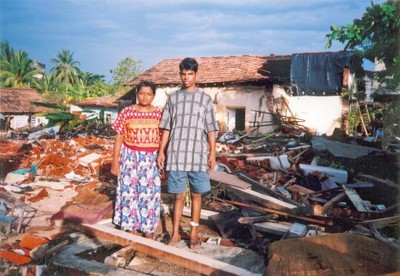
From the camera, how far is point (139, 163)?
12.0 feet

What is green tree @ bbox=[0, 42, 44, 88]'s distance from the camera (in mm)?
36062

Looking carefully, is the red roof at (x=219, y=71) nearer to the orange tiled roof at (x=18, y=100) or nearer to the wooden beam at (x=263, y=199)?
the wooden beam at (x=263, y=199)

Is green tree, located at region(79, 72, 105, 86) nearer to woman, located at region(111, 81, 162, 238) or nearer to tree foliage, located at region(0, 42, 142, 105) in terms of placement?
tree foliage, located at region(0, 42, 142, 105)

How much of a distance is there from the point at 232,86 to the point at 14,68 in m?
30.1

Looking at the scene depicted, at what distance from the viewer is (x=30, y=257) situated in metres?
3.39

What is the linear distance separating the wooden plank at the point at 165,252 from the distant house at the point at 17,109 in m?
28.4

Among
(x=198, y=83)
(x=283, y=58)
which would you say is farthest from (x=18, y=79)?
(x=283, y=58)

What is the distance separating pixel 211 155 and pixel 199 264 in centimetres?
107

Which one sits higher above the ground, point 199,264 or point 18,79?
point 18,79

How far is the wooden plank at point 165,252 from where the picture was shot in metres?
2.82

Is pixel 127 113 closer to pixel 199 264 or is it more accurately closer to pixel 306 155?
pixel 199 264

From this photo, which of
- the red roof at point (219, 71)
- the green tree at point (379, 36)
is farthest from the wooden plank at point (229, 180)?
the red roof at point (219, 71)

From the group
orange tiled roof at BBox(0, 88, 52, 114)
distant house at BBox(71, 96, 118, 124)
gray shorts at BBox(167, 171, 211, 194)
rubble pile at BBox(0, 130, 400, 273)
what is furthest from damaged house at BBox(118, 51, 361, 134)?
orange tiled roof at BBox(0, 88, 52, 114)

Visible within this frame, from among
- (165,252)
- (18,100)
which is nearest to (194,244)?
(165,252)
